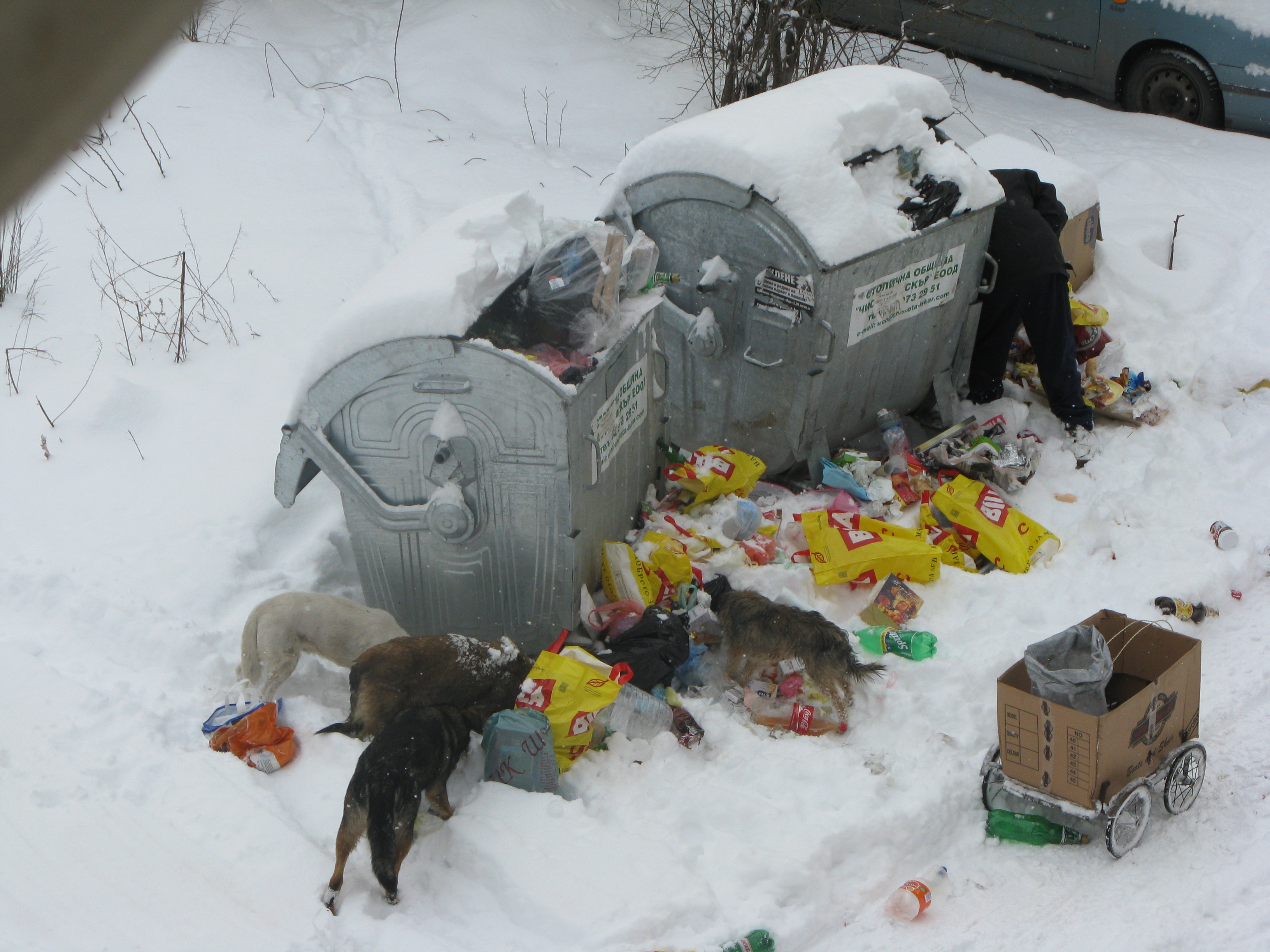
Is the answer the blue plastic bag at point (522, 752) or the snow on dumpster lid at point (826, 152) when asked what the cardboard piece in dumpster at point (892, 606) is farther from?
the blue plastic bag at point (522, 752)

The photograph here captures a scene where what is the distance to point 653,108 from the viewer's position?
912cm

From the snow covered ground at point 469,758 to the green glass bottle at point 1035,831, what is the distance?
1.7 inches

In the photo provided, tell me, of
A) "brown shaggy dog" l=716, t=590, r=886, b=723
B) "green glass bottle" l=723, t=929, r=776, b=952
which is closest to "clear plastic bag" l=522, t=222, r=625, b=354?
"brown shaggy dog" l=716, t=590, r=886, b=723

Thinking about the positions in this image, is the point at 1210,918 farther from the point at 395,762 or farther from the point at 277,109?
the point at 277,109

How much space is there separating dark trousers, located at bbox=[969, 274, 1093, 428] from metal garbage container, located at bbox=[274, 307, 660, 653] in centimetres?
232

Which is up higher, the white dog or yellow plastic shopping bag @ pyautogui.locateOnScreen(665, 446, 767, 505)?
the white dog

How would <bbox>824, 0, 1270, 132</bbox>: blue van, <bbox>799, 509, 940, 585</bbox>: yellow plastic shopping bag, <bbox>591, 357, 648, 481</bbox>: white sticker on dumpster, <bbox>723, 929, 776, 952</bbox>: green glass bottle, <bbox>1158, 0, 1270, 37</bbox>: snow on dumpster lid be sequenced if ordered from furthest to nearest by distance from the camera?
<bbox>824, 0, 1270, 132</bbox>: blue van < <bbox>1158, 0, 1270, 37</bbox>: snow on dumpster lid < <bbox>799, 509, 940, 585</bbox>: yellow plastic shopping bag < <bbox>591, 357, 648, 481</bbox>: white sticker on dumpster < <bbox>723, 929, 776, 952</bbox>: green glass bottle

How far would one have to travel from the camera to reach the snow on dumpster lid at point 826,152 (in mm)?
4594

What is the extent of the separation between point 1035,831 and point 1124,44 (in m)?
7.58

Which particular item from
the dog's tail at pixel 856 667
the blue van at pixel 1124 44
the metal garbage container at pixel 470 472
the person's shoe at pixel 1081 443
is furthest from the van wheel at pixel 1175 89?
the dog's tail at pixel 856 667

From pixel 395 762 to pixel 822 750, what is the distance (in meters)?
1.50

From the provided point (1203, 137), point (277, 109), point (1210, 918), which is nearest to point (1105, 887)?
point (1210, 918)

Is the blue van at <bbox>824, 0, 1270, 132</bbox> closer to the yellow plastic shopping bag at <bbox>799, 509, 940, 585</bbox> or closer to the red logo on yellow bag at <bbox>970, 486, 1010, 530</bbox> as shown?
the red logo on yellow bag at <bbox>970, 486, 1010, 530</bbox>

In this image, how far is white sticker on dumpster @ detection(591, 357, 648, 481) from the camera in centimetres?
398
